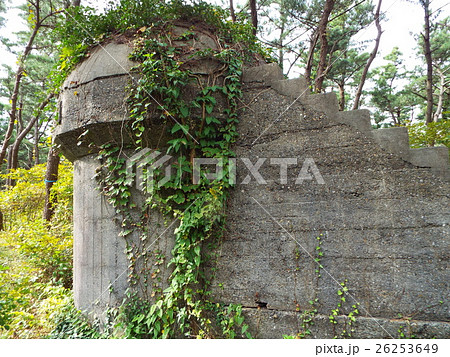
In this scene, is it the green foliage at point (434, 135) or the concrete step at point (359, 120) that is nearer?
the concrete step at point (359, 120)

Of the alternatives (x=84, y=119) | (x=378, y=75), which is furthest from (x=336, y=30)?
(x=84, y=119)

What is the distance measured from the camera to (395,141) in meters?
2.89

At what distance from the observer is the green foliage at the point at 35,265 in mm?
3777

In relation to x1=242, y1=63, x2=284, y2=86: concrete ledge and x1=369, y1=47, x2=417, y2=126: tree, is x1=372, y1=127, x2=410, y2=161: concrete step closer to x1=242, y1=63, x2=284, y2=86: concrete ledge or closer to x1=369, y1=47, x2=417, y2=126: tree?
x1=242, y1=63, x2=284, y2=86: concrete ledge

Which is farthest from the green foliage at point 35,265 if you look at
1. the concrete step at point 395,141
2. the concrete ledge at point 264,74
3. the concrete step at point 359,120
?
the concrete step at point 395,141

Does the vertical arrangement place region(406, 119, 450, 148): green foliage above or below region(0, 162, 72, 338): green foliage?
above

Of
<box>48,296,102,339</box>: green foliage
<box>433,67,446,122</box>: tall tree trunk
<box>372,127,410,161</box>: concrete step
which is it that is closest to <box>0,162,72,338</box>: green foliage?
<box>48,296,102,339</box>: green foliage

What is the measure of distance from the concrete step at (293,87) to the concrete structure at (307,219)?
0.04 feet

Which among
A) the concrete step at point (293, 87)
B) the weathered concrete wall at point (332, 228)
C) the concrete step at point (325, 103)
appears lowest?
the weathered concrete wall at point (332, 228)

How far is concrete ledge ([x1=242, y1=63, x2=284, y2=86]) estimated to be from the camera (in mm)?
3424

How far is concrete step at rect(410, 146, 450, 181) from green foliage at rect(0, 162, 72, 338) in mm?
4347

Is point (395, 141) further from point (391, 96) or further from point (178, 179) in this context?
point (391, 96)

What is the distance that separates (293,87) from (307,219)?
1552mm

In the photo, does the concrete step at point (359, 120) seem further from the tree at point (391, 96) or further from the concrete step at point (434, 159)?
the tree at point (391, 96)
